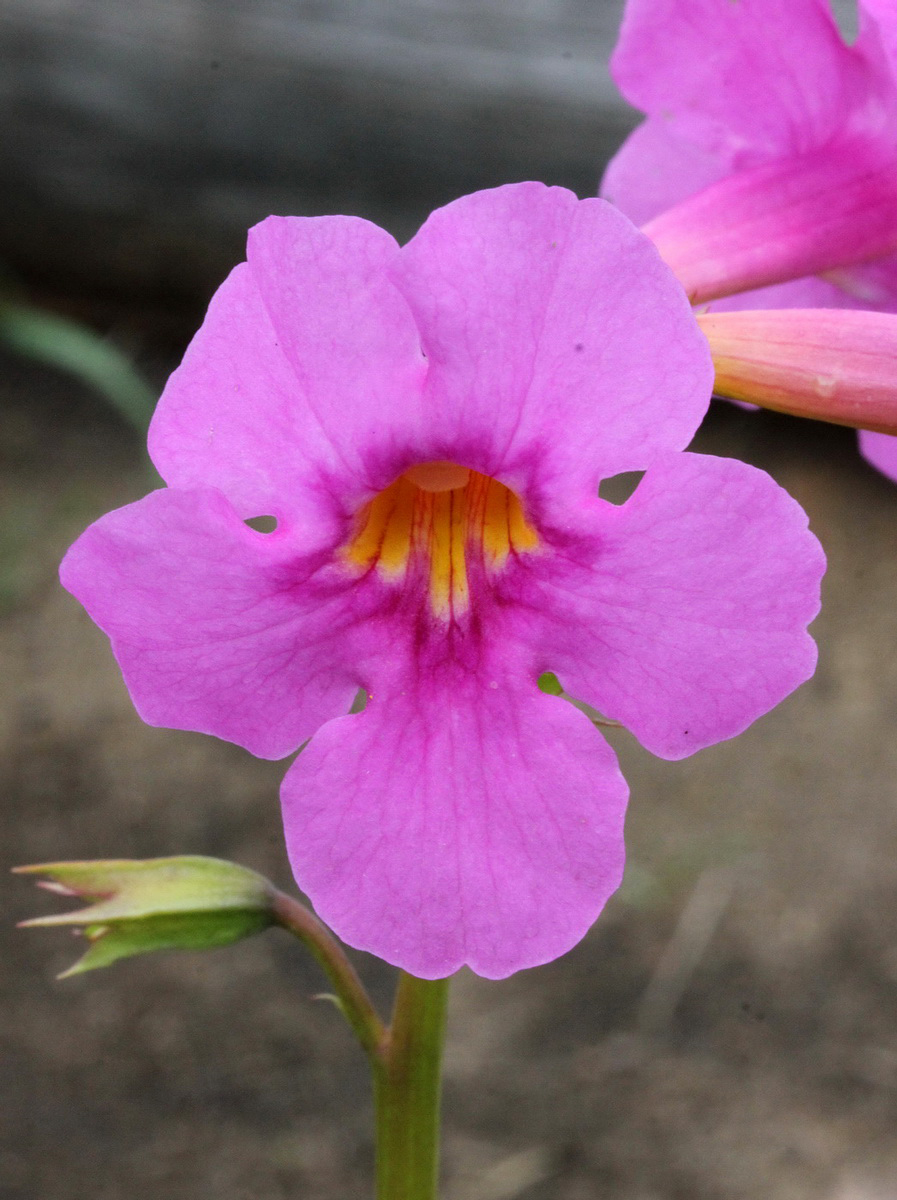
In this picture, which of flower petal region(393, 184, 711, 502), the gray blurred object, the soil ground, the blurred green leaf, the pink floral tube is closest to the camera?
flower petal region(393, 184, 711, 502)

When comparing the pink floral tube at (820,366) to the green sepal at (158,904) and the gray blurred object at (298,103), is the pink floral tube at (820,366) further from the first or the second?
the gray blurred object at (298,103)

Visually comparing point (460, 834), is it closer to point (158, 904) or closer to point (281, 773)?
point (158, 904)

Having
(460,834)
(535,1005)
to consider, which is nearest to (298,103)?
(535,1005)

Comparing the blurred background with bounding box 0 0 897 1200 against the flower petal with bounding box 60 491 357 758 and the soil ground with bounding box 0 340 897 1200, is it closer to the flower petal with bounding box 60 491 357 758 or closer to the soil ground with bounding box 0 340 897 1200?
the soil ground with bounding box 0 340 897 1200

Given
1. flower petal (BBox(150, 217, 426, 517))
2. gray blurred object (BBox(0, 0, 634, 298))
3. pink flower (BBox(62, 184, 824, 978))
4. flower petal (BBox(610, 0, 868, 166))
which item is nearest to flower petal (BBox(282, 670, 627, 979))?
pink flower (BBox(62, 184, 824, 978))

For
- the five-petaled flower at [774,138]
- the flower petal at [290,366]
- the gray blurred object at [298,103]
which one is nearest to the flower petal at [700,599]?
the flower petal at [290,366]

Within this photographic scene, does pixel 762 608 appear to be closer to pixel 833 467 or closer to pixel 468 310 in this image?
pixel 468 310

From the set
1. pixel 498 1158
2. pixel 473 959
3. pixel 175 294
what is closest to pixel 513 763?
pixel 473 959
